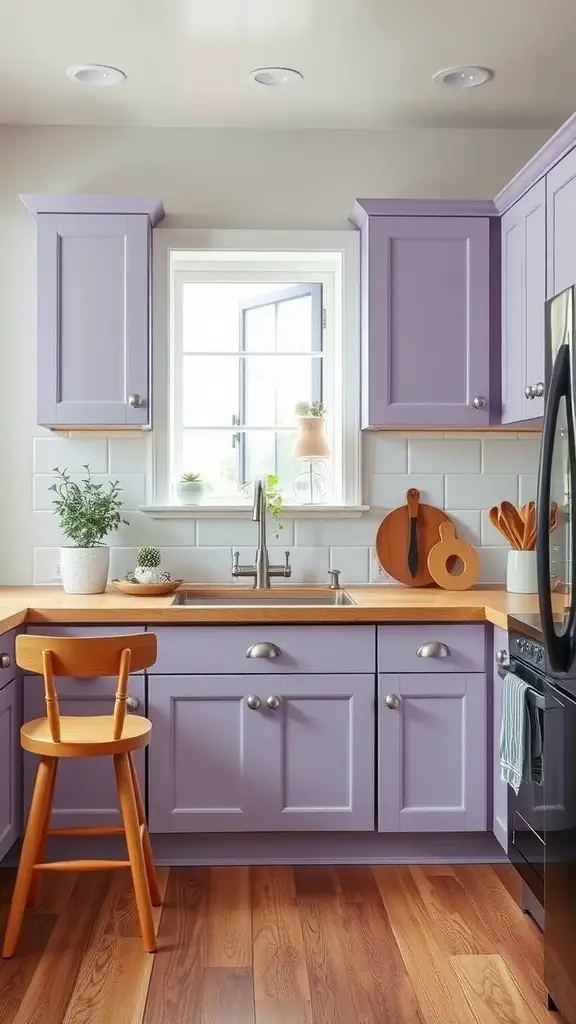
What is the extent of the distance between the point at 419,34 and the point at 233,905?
8.64ft

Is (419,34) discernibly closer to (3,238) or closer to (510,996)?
(3,238)

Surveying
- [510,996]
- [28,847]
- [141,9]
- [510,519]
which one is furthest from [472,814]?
[141,9]

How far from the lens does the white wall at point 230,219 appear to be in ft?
11.7

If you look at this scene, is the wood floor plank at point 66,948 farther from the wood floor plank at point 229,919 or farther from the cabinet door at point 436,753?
the cabinet door at point 436,753

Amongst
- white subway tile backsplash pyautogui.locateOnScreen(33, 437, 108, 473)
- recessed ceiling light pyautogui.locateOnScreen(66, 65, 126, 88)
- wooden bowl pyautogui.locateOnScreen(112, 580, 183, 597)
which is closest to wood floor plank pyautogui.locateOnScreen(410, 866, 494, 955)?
wooden bowl pyautogui.locateOnScreen(112, 580, 183, 597)

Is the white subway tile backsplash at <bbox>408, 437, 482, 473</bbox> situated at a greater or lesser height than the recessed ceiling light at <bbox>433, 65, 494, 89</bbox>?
lesser

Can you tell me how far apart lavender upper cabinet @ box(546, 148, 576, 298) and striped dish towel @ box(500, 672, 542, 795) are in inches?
45.2

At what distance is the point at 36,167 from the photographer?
355cm

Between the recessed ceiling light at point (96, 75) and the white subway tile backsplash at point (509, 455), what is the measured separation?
1823 millimetres

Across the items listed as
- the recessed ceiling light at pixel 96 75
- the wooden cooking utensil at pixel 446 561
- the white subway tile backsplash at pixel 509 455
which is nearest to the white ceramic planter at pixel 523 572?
the wooden cooking utensil at pixel 446 561

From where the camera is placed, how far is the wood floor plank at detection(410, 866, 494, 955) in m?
2.50

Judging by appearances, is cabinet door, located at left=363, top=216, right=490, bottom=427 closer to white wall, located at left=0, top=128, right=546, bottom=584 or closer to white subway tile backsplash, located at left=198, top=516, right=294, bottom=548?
white wall, located at left=0, top=128, right=546, bottom=584

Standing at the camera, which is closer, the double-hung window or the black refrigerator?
the black refrigerator

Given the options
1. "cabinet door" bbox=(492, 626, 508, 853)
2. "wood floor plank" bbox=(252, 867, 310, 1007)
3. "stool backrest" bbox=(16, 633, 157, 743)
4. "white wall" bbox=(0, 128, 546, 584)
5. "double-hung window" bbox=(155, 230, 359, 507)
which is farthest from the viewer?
"double-hung window" bbox=(155, 230, 359, 507)
